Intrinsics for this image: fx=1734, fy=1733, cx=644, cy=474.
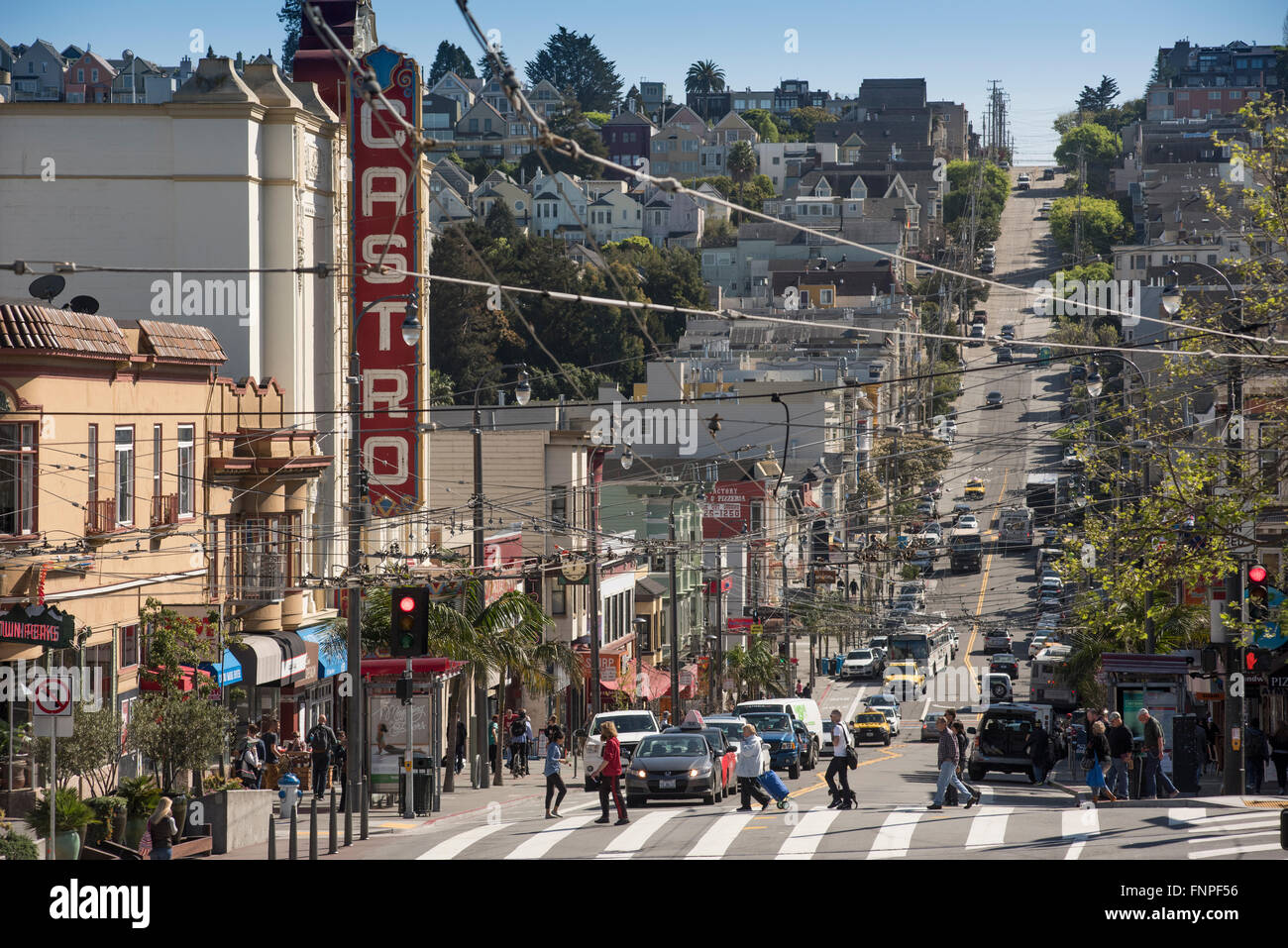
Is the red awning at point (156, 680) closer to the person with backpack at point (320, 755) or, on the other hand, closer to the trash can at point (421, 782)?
the person with backpack at point (320, 755)

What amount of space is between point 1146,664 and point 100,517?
76.0 feet

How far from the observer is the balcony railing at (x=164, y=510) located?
114ft

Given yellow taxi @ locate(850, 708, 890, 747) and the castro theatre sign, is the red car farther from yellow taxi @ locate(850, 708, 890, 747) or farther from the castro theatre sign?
yellow taxi @ locate(850, 708, 890, 747)

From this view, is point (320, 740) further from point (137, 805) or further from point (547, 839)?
point (547, 839)

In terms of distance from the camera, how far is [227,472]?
38.0 m

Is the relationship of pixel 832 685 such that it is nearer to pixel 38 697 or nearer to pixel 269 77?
pixel 269 77

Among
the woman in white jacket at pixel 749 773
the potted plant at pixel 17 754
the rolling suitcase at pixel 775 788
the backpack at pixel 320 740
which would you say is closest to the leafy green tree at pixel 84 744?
the potted plant at pixel 17 754

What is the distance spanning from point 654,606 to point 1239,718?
46041 mm

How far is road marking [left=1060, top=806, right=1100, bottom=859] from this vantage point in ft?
70.2

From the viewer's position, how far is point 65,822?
2303 cm

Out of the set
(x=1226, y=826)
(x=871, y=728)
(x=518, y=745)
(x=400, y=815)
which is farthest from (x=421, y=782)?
(x=871, y=728)

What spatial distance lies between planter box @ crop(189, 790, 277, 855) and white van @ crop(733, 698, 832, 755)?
18.9 meters

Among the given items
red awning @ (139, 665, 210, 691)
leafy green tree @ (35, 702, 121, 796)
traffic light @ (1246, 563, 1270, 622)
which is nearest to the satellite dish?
red awning @ (139, 665, 210, 691)
